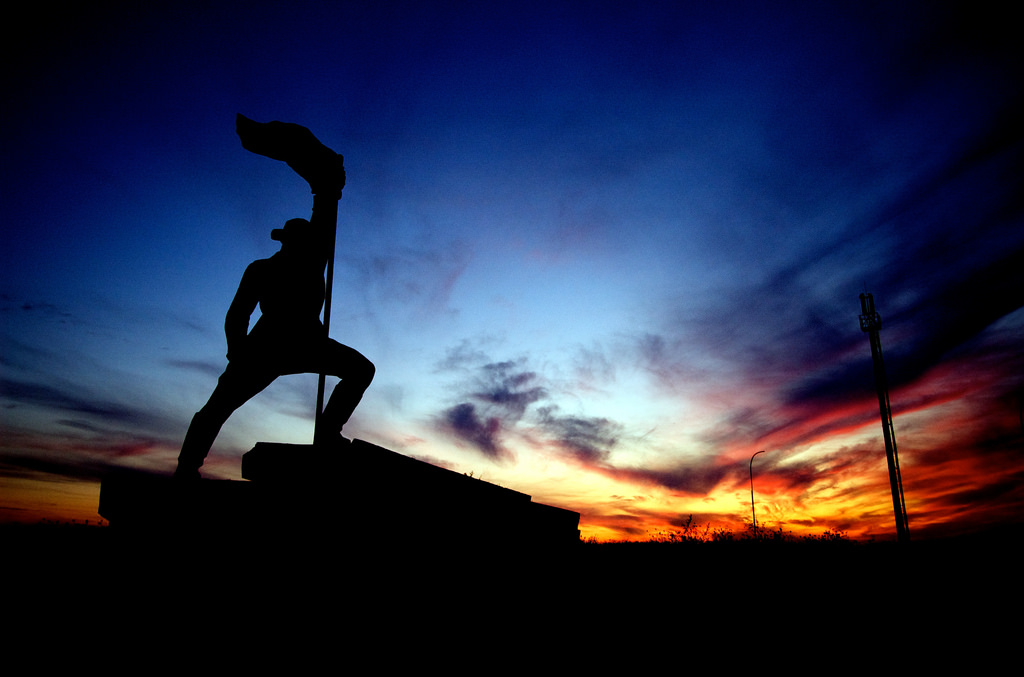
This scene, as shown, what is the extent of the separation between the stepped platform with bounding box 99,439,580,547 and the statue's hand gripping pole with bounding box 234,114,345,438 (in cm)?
97

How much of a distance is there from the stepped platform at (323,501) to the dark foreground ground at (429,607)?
10 centimetres

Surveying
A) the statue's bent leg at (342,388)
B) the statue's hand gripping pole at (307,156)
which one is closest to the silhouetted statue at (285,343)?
the statue's bent leg at (342,388)

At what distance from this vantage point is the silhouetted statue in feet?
12.1

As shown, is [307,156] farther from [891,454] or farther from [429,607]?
[891,454]

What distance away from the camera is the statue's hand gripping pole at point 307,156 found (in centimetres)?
457

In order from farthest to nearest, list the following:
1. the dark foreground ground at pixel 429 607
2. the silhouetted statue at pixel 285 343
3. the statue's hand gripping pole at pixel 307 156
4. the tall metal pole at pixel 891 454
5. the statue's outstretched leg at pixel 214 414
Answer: the tall metal pole at pixel 891 454, the statue's hand gripping pole at pixel 307 156, the silhouetted statue at pixel 285 343, the statue's outstretched leg at pixel 214 414, the dark foreground ground at pixel 429 607

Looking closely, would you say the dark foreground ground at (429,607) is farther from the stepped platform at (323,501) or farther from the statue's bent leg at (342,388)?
the statue's bent leg at (342,388)

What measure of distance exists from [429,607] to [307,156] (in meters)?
4.18

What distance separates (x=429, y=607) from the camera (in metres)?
3.45

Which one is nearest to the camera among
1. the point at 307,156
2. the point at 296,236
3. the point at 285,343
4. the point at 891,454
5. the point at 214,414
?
the point at 214,414

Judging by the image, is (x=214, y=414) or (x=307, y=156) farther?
(x=307, y=156)

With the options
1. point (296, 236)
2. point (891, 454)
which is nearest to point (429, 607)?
point (296, 236)

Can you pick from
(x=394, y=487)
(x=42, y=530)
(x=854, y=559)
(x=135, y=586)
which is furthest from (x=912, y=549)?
(x=42, y=530)

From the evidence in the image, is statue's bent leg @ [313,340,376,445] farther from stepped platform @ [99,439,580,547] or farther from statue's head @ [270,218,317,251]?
statue's head @ [270,218,317,251]
